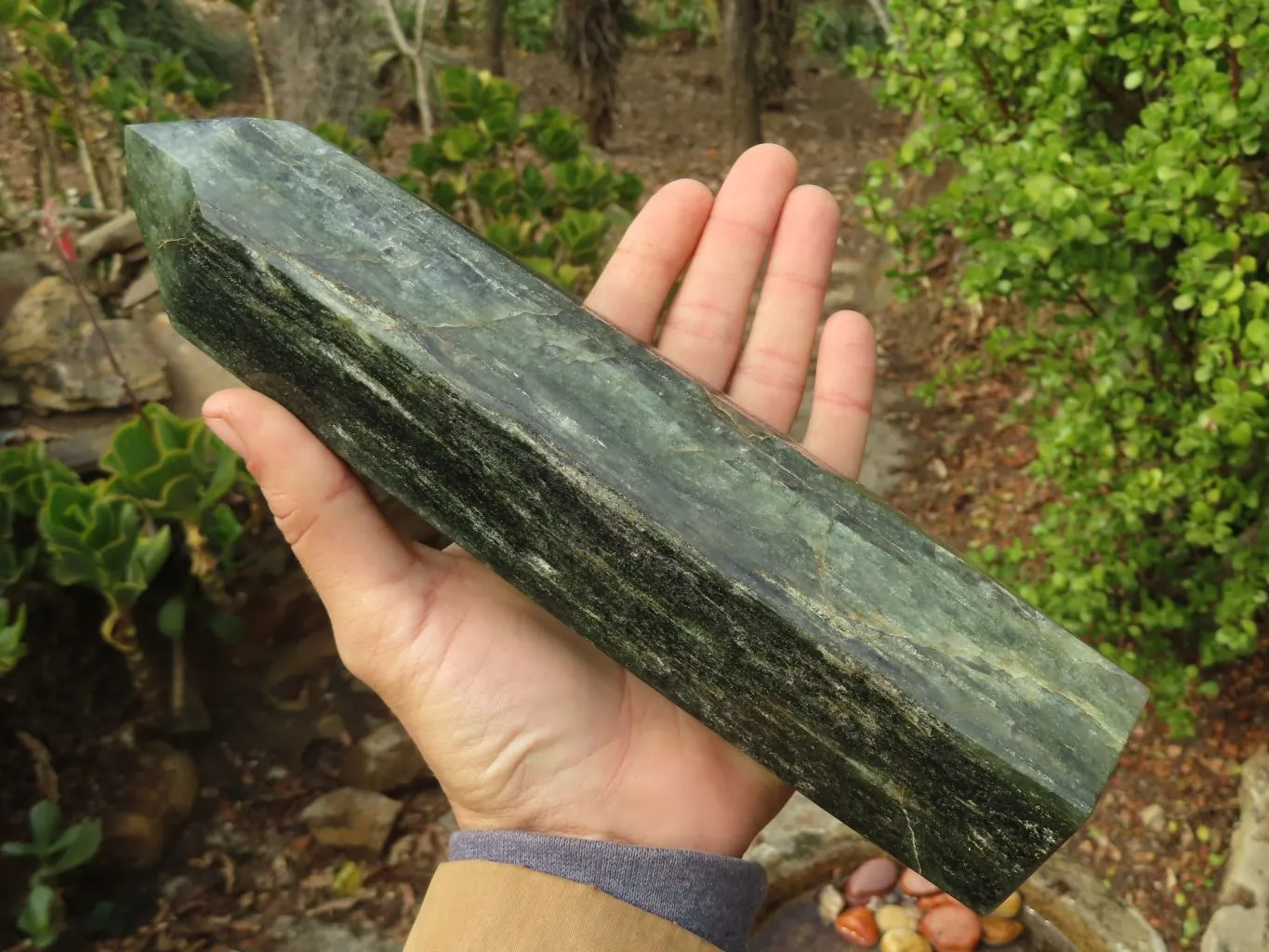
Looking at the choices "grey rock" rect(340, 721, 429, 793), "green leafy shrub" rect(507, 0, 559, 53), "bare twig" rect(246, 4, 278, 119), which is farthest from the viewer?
"green leafy shrub" rect(507, 0, 559, 53)

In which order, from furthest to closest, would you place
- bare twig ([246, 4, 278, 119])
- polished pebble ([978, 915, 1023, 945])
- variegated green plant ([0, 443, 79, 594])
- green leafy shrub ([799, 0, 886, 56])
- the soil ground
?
green leafy shrub ([799, 0, 886, 56]) < bare twig ([246, 4, 278, 119]) < polished pebble ([978, 915, 1023, 945]) < the soil ground < variegated green plant ([0, 443, 79, 594])

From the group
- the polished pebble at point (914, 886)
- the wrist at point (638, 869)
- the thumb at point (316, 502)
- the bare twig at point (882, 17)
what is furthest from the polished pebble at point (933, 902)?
the bare twig at point (882, 17)

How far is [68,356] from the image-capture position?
2709mm

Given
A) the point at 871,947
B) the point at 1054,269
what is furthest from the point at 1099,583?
the point at 871,947

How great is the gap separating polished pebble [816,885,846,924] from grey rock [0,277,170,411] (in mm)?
2163

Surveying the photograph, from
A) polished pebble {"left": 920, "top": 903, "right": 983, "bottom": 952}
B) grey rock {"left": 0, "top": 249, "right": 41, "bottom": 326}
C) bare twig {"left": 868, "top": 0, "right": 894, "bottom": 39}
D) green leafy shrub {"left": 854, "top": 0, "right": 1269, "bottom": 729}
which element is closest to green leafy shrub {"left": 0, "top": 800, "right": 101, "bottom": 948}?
grey rock {"left": 0, "top": 249, "right": 41, "bottom": 326}

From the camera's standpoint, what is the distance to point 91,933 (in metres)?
2.29

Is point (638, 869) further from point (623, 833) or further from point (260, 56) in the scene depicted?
point (260, 56)

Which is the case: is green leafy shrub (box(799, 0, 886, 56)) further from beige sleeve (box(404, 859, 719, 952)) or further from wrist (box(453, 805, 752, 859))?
beige sleeve (box(404, 859, 719, 952))

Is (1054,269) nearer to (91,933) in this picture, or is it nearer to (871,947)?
(871,947)

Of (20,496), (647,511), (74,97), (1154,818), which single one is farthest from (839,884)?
(74,97)

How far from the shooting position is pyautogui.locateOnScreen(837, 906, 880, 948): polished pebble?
96.9 inches

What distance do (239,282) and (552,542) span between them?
589 millimetres

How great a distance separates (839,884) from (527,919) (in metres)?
1.44
